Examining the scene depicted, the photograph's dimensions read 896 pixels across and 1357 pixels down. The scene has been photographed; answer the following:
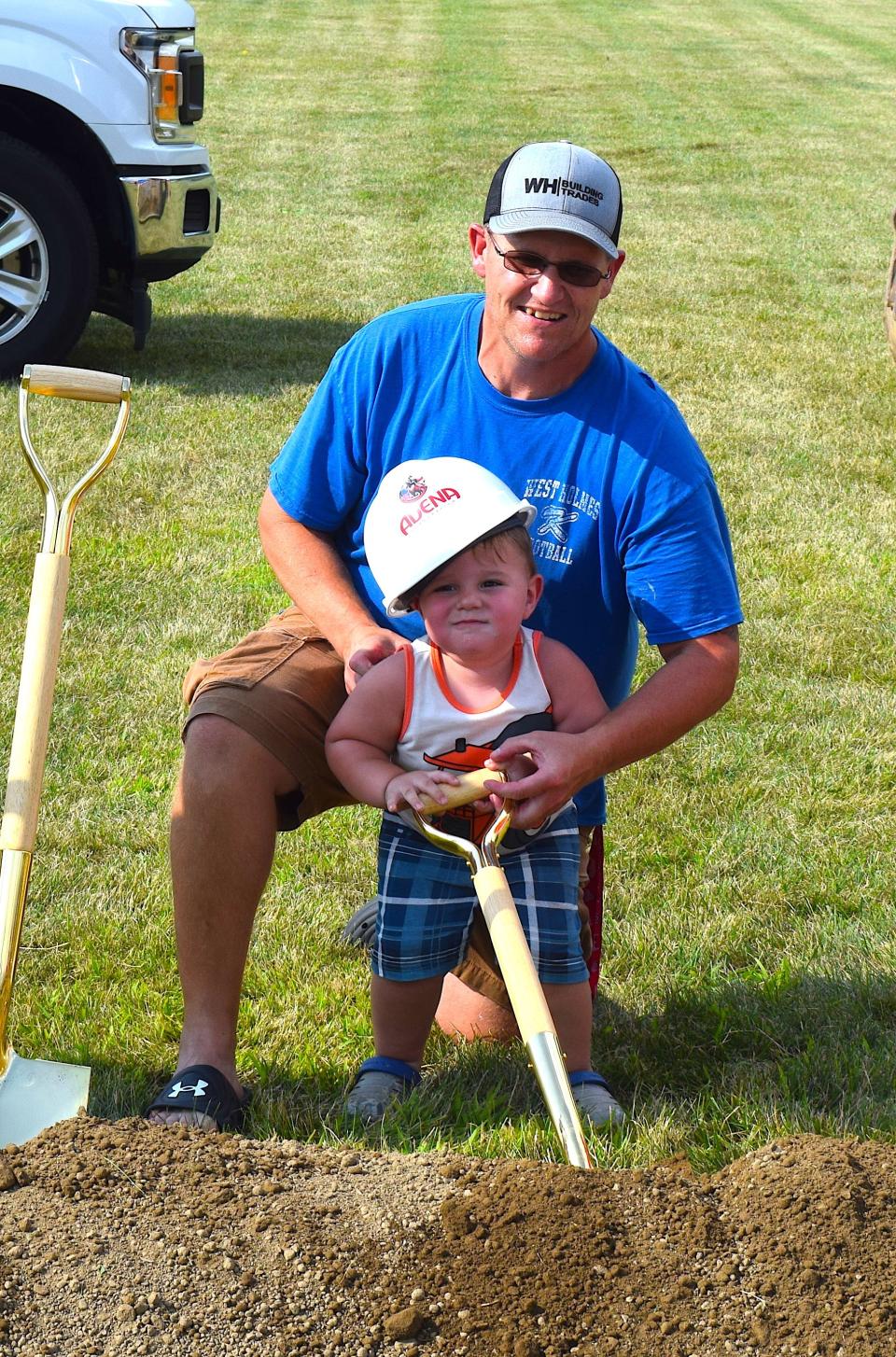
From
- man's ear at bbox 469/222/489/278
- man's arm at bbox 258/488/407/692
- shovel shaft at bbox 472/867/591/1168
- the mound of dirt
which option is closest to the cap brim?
man's ear at bbox 469/222/489/278

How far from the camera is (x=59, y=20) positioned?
7.38 meters

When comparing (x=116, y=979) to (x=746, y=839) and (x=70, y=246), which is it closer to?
(x=746, y=839)

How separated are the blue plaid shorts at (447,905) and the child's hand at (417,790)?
0.75ft

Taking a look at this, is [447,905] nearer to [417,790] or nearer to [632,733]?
[417,790]

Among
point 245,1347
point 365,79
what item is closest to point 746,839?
point 245,1347

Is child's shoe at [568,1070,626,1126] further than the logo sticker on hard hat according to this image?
Yes

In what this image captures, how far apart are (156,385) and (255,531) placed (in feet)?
7.28

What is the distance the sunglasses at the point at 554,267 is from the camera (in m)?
3.08

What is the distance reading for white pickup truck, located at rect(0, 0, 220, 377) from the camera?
732 cm

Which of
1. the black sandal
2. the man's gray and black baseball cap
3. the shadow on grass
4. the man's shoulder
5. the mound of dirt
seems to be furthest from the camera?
the shadow on grass

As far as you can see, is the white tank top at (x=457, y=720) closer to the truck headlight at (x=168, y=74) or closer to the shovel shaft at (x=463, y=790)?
the shovel shaft at (x=463, y=790)

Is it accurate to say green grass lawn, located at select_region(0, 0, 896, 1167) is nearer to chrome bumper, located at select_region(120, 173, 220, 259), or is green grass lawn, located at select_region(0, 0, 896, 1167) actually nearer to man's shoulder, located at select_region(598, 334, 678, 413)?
chrome bumper, located at select_region(120, 173, 220, 259)

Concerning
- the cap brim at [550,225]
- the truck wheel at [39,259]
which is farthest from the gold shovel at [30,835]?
the truck wheel at [39,259]

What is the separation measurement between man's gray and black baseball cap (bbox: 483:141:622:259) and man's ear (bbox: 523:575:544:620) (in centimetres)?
70
